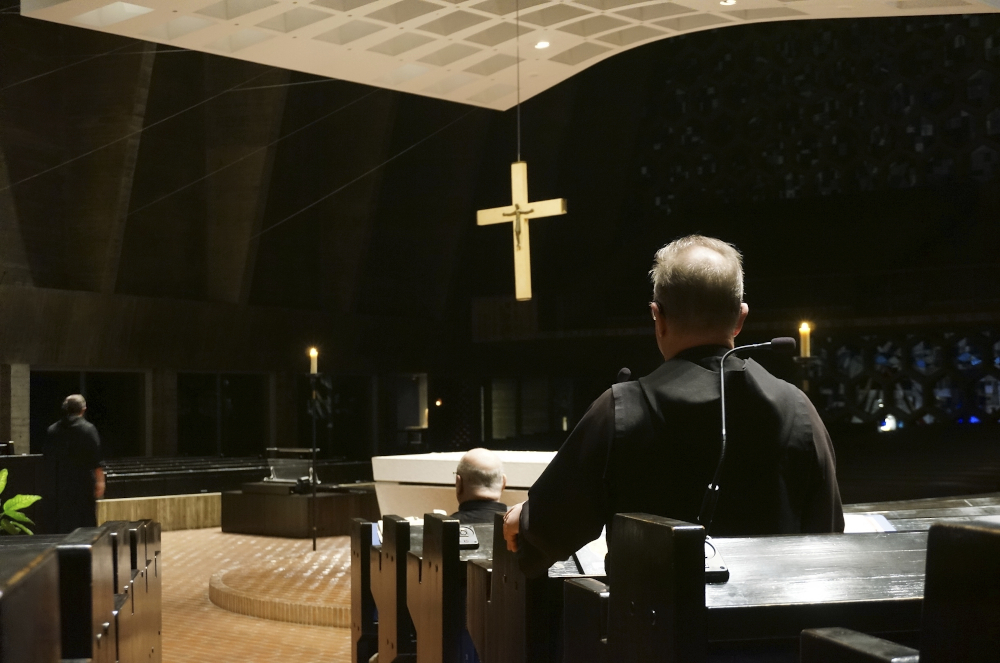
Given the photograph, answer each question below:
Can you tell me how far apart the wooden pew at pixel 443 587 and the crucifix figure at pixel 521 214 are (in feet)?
12.3

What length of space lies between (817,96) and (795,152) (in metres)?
1.01

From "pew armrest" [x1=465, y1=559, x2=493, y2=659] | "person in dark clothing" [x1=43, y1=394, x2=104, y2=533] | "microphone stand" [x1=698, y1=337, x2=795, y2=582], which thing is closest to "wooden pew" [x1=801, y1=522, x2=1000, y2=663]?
"microphone stand" [x1=698, y1=337, x2=795, y2=582]

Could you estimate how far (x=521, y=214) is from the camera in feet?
22.3

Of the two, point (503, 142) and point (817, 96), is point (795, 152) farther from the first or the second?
point (503, 142)

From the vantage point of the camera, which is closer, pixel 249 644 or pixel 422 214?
pixel 249 644

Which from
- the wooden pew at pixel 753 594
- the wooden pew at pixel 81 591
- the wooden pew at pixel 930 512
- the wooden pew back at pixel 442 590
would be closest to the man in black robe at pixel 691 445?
the wooden pew at pixel 753 594

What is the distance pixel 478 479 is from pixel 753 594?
1.98 m

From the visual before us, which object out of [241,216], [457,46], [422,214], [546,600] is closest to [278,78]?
[241,216]

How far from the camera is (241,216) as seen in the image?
579 inches

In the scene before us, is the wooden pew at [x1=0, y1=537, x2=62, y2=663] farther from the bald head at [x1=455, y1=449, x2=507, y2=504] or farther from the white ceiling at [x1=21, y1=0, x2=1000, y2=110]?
the white ceiling at [x1=21, y1=0, x2=1000, y2=110]

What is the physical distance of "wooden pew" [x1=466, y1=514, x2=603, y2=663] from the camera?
206 centimetres

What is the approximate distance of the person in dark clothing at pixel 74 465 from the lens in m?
7.11

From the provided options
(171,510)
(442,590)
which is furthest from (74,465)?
(442,590)

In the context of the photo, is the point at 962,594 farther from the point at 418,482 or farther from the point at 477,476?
the point at 418,482
